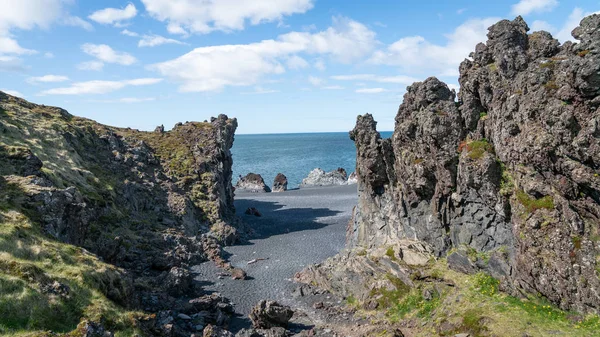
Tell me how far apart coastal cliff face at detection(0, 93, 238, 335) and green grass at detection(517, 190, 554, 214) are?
87.9 feet

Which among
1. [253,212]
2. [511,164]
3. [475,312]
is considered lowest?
[253,212]

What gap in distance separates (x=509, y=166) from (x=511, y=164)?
438 millimetres

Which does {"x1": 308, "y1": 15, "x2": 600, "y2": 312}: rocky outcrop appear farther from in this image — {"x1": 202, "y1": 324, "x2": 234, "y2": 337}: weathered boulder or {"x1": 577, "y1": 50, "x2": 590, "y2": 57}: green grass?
{"x1": 202, "y1": 324, "x2": 234, "y2": 337}: weathered boulder

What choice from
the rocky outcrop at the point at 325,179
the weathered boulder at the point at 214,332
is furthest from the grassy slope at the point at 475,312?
the rocky outcrop at the point at 325,179

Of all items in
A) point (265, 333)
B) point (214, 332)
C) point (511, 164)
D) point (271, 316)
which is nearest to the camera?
point (511, 164)

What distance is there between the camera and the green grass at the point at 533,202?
2812cm

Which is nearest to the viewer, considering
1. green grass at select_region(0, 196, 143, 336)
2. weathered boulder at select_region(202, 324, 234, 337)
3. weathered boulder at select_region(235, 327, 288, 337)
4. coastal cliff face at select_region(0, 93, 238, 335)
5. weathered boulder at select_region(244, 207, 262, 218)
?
green grass at select_region(0, 196, 143, 336)

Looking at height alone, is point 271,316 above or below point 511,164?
below

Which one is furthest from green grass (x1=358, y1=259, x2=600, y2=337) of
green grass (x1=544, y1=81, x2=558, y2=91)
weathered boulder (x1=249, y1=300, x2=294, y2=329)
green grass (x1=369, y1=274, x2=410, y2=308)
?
green grass (x1=544, y1=81, x2=558, y2=91)

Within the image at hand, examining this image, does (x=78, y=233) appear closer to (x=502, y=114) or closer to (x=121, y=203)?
(x=121, y=203)

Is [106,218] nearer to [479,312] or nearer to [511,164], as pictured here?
[479,312]

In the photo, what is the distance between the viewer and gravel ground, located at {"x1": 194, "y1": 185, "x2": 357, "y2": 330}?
152 ft

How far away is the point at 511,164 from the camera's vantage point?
31.8 m

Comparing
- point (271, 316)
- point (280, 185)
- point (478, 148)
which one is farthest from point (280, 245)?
point (280, 185)
